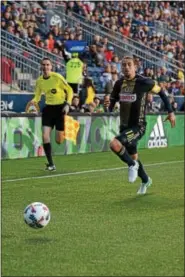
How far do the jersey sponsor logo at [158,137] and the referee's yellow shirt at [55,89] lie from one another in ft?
27.8

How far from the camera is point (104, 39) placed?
29.0 m

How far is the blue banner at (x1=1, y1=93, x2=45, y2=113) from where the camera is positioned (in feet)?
71.2

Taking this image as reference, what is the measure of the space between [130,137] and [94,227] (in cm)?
338

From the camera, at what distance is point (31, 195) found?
11.7m

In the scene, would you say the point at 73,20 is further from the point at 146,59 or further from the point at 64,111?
the point at 64,111

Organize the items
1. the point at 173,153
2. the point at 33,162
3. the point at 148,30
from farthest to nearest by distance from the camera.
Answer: the point at 148,30 < the point at 173,153 < the point at 33,162

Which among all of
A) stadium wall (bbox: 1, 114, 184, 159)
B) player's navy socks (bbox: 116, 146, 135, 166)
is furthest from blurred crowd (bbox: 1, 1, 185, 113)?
player's navy socks (bbox: 116, 146, 135, 166)

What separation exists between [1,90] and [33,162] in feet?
16.8

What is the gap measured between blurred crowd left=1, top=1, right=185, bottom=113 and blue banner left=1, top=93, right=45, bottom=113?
151cm

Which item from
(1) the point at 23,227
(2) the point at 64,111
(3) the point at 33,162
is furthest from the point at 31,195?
(3) the point at 33,162

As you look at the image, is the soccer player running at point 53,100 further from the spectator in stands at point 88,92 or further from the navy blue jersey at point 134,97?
the spectator in stands at point 88,92

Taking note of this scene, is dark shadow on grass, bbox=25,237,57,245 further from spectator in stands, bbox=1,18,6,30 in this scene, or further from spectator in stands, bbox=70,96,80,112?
spectator in stands, bbox=1,18,6,30

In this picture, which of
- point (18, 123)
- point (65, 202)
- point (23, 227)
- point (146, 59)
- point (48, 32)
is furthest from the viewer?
point (146, 59)

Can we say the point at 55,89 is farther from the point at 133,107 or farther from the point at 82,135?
the point at 82,135
